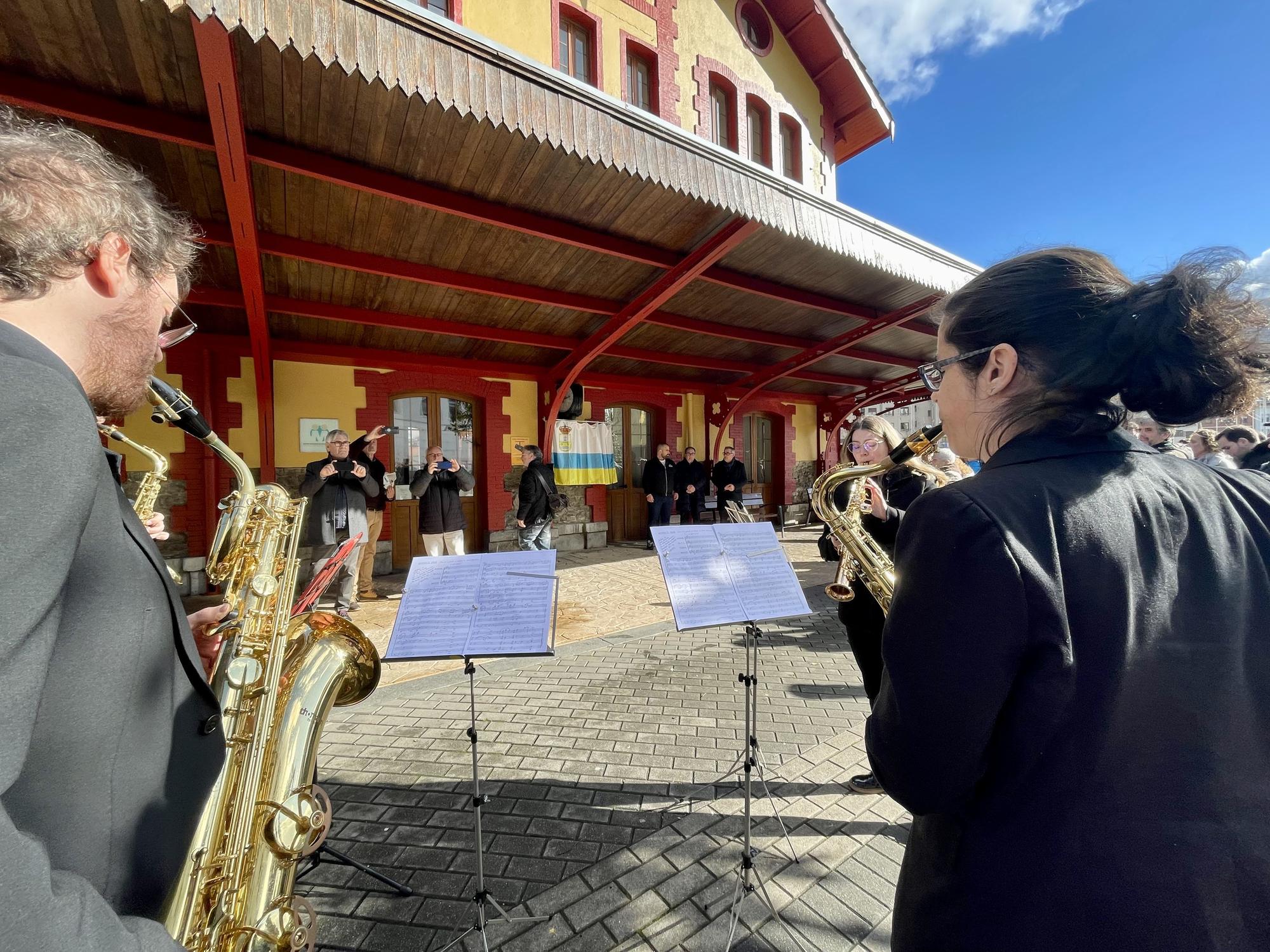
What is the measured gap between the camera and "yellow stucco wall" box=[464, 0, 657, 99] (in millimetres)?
6824

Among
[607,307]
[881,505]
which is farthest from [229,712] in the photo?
[607,307]

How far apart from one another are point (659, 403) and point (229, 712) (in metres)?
9.62

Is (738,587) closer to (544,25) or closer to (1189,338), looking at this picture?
(1189,338)

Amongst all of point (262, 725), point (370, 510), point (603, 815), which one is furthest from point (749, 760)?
point (370, 510)

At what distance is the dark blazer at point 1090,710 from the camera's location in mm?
787

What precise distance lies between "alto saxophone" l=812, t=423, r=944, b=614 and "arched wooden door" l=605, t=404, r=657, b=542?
7726 millimetres

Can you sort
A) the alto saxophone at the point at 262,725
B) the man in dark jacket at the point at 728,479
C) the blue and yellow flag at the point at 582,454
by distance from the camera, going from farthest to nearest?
the man in dark jacket at the point at 728,479, the blue and yellow flag at the point at 582,454, the alto saxophone at the point at 262,725

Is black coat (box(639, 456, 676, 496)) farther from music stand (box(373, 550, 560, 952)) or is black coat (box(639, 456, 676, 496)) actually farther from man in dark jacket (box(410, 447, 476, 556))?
music stand (box(373, 550, 560, 952))

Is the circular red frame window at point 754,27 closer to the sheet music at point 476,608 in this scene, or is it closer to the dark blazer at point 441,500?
the dark blazer at point 441,500

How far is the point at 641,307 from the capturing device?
659 cm

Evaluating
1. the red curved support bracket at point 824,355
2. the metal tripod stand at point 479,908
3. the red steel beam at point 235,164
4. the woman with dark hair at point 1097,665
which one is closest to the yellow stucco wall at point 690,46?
the red steel beam at point 235,164

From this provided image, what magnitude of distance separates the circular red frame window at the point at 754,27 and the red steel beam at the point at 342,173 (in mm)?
6326

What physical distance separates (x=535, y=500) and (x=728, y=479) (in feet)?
15.9

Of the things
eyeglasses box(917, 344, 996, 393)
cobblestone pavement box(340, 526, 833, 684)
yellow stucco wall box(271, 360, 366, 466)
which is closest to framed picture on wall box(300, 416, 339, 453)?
yellow stucco wall box(271, 360, 366, 466)
